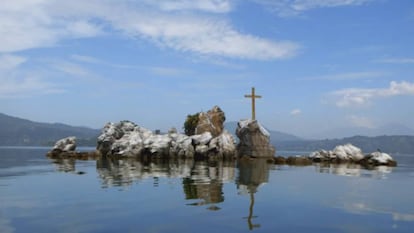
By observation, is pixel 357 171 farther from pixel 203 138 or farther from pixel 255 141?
pixel 203 138

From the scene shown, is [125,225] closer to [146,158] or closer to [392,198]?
[392,198]

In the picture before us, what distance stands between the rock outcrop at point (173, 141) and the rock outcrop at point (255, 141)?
2.75 meters

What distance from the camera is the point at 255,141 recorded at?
3250 inches

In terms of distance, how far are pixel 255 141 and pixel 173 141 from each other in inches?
671

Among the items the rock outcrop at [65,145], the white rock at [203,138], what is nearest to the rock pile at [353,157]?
the white rock at [203,138]

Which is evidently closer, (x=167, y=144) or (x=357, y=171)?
(x=357, y=171)

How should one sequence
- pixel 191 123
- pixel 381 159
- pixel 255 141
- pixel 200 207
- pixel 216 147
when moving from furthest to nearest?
1. pixel 191 123
2. pixel 255 141
3. pixel 216 147
4. pixel 381 159
5. pixel 200 207

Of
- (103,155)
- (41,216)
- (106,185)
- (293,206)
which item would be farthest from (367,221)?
(103,155)

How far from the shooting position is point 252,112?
84125mm

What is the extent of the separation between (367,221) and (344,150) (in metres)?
65.5

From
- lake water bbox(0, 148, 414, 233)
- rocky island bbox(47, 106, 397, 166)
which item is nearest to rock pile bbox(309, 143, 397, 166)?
rocky island bbox(47, 106, 397, 166)

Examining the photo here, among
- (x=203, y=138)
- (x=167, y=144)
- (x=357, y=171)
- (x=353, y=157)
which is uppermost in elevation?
(x=203, y=138)

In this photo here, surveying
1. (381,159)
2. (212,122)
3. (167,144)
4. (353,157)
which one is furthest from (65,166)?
(381,159)

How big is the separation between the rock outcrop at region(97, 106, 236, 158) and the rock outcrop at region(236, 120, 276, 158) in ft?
9.03
